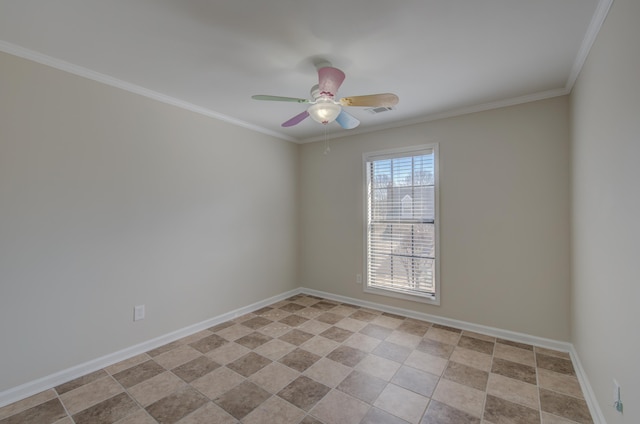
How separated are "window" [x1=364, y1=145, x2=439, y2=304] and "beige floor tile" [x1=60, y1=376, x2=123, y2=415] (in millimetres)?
2906

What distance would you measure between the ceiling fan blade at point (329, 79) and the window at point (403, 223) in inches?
68.2

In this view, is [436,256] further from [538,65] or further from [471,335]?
[538,65]

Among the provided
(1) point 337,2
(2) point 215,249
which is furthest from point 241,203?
(1) point 337,2

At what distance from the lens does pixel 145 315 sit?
110 inches

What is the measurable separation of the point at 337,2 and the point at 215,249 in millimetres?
2782

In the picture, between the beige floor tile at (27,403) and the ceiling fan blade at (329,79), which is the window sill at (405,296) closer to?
the ceiling fan blade at (329,79)

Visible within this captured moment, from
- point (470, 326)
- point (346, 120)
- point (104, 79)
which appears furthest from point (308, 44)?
point (470, 326)

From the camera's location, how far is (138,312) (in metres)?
2.73

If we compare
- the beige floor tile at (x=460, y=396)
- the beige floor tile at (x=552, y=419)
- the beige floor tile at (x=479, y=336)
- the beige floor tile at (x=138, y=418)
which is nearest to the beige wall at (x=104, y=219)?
the beige floor tile at (x=138, y=418)

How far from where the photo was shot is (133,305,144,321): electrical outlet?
2.71 meters

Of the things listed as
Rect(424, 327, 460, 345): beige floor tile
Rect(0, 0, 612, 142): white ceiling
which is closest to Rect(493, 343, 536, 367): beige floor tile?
Rect(424, 327, 460, 345): beige floor tile

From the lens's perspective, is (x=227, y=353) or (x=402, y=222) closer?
(x=227, y=353)

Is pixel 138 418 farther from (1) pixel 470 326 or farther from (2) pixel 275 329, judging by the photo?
(1) pixel 470 326

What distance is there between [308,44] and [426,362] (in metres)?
2.76
